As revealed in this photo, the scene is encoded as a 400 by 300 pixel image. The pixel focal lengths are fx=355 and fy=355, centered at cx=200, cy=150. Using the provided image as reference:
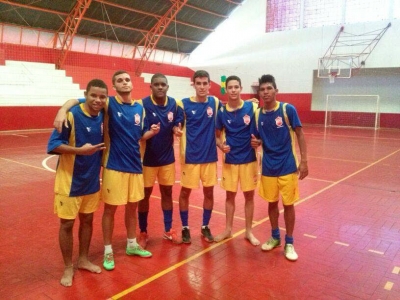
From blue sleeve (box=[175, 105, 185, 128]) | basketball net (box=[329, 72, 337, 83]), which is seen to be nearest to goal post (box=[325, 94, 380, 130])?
basketball net (box=[329, 72, 337, 83])

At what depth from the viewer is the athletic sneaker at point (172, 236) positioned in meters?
4.27

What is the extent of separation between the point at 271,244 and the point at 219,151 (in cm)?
748

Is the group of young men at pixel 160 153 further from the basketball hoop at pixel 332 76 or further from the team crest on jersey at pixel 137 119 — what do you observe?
the basketball hoop at pixel 332 76

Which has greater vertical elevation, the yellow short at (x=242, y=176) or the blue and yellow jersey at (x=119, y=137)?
the blue and yellow jersey at (x=119, y=137)

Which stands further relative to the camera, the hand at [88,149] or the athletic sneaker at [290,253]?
the athletic sneaker at [290,253]

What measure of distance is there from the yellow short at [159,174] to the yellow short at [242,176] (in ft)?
2.22

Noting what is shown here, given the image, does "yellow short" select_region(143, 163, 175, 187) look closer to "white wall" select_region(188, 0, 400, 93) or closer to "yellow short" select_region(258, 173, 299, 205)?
"yellow short" select_region(258, 173, 299, 205)

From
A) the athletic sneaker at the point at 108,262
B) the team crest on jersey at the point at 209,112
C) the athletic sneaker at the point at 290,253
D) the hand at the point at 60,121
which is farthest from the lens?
the team crest on jersey at the point at 209,112

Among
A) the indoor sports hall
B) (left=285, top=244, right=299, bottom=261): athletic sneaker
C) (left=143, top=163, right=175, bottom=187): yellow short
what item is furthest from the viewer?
(left=143, top=163, right=175, bottom=187): yellow short

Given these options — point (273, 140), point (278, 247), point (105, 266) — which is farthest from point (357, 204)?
point (105, 266)

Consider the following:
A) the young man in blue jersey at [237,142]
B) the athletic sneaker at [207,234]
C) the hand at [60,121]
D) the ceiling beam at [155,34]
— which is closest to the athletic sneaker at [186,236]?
the athletic sneaker at [207,234]

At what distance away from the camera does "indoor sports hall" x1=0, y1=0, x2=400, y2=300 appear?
3.41 metres

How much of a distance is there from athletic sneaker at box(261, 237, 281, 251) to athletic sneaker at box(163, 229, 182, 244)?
3.26 ft

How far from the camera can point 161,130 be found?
404cm
